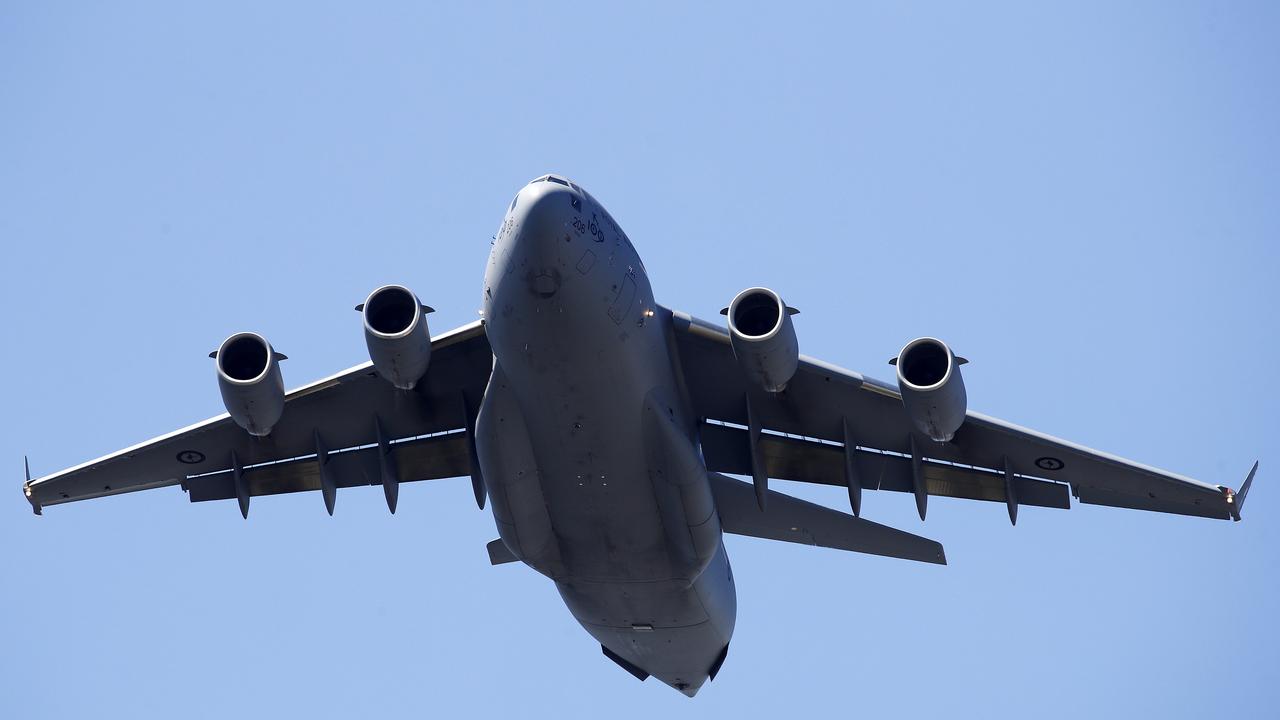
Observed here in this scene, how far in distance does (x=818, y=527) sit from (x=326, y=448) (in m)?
5.65

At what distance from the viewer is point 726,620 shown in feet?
56.9

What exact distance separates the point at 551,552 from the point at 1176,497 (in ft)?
21.5

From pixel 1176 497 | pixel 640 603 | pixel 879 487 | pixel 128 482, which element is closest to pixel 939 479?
pixel 879 487

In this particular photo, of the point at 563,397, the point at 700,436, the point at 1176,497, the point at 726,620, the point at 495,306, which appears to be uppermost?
the point at 495,306

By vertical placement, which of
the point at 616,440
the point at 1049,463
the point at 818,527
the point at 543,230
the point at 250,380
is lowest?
the point at 818,527

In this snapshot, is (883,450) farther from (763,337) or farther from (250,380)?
(250,380)

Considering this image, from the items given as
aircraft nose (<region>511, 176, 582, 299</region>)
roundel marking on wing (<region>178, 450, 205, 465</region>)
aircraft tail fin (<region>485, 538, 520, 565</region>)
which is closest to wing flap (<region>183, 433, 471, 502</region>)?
roundel marking on wing (<region>178, 450, 205, 465</region>)

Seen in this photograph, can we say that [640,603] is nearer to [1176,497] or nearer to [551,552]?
[551,552]

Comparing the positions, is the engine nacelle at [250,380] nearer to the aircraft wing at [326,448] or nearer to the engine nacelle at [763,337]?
the aircraft wing at [326,448]

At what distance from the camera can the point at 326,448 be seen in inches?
663

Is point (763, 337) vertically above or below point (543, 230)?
below

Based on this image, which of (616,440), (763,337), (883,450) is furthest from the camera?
(883,450)

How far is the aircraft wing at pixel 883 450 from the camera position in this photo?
1524 centimetres

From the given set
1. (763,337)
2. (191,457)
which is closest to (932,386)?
(763,337)
